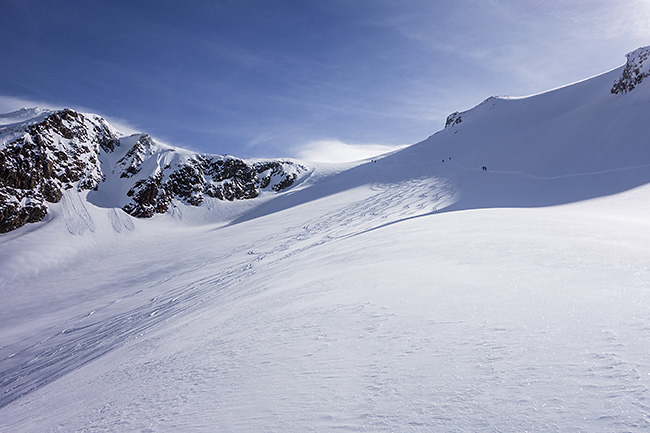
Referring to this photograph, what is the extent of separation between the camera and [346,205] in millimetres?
24906

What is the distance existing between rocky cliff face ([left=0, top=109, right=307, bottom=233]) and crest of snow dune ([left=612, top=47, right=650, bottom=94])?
39510mm

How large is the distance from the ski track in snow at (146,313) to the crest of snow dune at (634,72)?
1108 inches

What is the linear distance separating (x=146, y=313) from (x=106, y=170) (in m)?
38.3

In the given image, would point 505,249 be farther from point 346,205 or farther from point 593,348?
point 346,205

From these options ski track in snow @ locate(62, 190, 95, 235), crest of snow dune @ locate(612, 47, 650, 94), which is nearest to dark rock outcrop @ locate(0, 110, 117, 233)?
ski track in snow @ locate(62, 190, 95, 235)

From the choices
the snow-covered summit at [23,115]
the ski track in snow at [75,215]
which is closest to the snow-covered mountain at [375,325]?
the ski track in snow at [75,215]

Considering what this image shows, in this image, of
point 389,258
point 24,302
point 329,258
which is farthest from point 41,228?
point 389,258

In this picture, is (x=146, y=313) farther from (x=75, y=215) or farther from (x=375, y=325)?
(x=75, y=215)

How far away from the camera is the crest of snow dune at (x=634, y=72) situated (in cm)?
3181

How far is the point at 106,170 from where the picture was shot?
131ft

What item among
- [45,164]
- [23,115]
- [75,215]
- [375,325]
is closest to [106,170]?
[45,164]

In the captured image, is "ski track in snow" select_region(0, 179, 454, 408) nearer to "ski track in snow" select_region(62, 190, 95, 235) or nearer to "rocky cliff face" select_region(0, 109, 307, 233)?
"ski track in snow" select_region(62, 190, 95, 235)

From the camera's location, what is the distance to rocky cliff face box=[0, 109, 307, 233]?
31.9 meters

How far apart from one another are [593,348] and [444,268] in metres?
3.14
